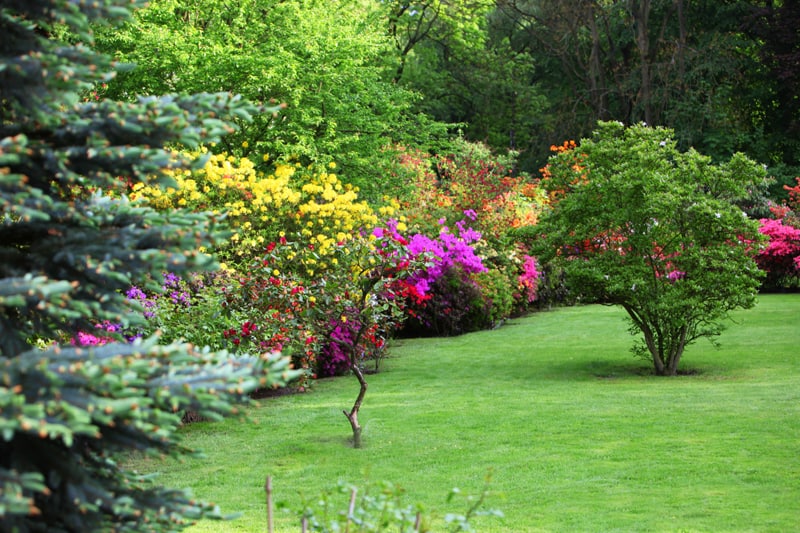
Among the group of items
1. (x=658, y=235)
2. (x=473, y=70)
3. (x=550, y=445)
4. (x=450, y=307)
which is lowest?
(x=550, y=445)

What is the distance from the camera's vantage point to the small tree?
41.2 ft

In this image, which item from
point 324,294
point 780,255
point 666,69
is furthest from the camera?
point 666,69

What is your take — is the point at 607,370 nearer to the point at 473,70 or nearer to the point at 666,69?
the point at 666,69

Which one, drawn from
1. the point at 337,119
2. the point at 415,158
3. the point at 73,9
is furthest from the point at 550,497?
the point at 415,158

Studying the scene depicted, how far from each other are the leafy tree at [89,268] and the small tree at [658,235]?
10.1m

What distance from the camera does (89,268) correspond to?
2900 millimetres

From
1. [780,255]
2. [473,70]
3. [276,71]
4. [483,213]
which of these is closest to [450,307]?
[483,213]

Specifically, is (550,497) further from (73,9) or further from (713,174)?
(713,174)

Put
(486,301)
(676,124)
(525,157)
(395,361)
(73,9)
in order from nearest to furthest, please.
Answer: (73,9)
(395,361)
(486,301)
(676,124)
(525,157)

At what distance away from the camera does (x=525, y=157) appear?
41062 mm

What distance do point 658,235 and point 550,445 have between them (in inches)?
194

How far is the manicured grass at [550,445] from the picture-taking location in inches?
269

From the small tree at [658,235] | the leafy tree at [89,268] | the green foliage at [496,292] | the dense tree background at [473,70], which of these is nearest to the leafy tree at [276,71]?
the dense tree background at [473,70]

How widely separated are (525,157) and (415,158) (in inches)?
739
